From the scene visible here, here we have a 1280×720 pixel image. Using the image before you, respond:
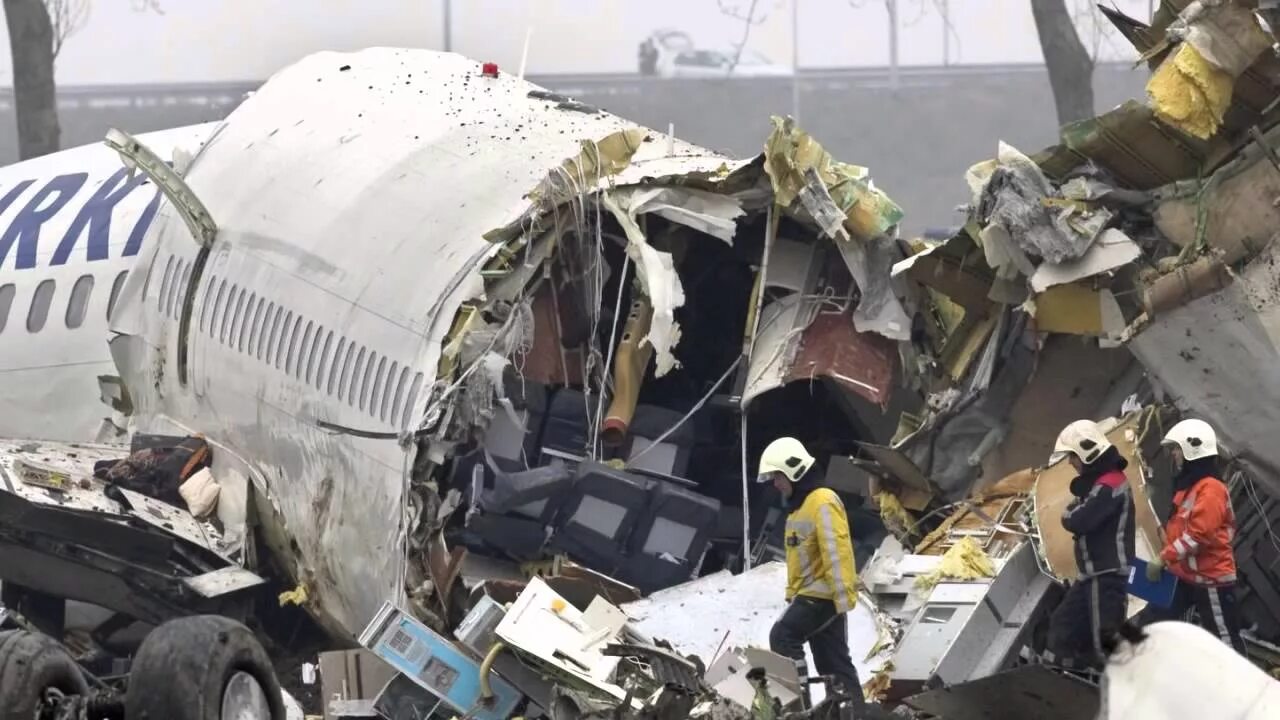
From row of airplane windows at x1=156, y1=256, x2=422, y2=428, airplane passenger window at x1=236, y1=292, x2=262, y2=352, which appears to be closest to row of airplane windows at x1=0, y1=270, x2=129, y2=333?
row of airplane windows at x1=156, y1=256, x2=422, y2=428

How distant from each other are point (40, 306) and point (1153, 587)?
11.8 m

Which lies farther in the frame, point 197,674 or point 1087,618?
point 1087,618


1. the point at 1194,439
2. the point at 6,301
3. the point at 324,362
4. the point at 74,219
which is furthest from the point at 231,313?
the point at 1194,439

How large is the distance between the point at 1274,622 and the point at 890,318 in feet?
10.8

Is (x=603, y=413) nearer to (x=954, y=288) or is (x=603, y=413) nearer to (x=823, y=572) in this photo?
(x=954, y=288)

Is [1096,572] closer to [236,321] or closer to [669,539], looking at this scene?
[669,539]

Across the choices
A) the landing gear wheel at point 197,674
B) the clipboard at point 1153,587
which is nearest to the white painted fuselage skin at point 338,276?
the landing gear wheel at point 197,674

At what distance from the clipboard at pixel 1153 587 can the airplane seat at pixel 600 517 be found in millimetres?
3435

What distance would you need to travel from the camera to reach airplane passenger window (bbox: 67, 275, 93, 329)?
20.7 meters

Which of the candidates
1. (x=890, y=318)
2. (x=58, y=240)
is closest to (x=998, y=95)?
(x=58, y=240)

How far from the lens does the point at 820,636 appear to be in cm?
1230

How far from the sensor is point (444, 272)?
15031mm

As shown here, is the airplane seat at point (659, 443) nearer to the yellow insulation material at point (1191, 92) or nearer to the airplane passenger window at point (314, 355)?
the airplane passenger window at point (314, 355)

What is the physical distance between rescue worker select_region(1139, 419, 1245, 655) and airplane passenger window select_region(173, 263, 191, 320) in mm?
8673
